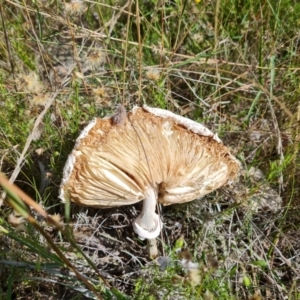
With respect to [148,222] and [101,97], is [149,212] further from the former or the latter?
[101,97]

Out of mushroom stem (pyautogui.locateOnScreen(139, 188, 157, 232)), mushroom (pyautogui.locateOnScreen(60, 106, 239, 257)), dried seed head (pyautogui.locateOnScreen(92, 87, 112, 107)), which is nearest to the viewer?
mushroom (pyautogui.locateOnScreen(60, 106, 239, 257))

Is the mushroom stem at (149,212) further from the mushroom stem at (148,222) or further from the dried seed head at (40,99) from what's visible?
the dried seed head at (40,99)

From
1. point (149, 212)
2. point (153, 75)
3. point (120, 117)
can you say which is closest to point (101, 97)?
point (153, 75)

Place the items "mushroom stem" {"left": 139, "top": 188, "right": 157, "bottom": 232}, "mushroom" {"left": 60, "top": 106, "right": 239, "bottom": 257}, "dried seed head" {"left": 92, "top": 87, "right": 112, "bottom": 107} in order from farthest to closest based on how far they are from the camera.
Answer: "dried seed head" {"left": 92, "top": 87, "right": 112, "bottom": 107} → "mushroom stem" {"left": 139, "top": 188, "right": 157, "bottom": 232} → "mushroom" {"left": 60, "top": 106, "right": 239, "bottom": 257}

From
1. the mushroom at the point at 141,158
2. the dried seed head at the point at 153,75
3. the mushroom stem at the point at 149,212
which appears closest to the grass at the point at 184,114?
the dried seed head at the point at 153,75

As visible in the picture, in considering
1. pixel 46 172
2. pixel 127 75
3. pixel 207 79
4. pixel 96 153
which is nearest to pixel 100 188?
pixel 96 153

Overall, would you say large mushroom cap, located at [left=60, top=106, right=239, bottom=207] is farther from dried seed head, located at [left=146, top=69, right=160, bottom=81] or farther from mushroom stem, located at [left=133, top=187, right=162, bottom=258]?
dried seed head, located at [left=146, top=69, right=160, bottom=81]

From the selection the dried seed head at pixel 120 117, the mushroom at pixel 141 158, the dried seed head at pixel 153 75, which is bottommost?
the mushroom at pixel 141 158

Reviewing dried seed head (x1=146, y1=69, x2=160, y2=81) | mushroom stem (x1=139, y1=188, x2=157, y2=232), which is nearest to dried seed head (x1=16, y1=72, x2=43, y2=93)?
dried seed head (x1=146, y1=69, x2=160, y2=81)
